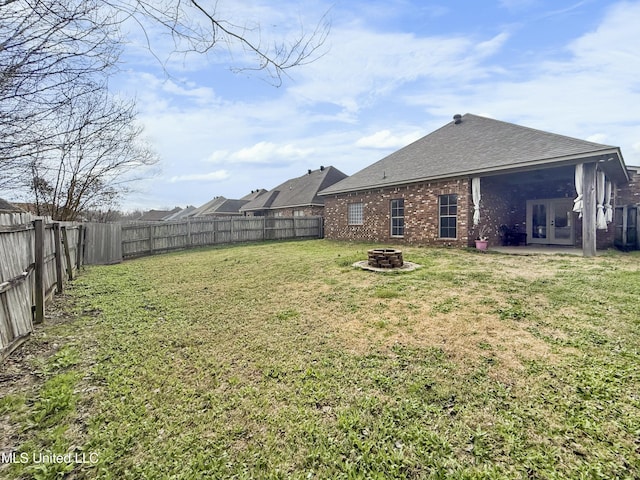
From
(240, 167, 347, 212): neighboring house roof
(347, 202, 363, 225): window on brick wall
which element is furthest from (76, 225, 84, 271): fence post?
(240, 167, 347, 212): neighboring house roof

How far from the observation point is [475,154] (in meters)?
11.4

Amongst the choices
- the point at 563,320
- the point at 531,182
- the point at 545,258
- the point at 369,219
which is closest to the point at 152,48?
the point at 563,320

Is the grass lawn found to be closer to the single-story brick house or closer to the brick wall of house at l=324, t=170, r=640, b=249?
the single-story brick house

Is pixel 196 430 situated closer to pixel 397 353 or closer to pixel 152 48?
pixel 397 353

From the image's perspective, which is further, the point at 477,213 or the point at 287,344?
the point at 477,213

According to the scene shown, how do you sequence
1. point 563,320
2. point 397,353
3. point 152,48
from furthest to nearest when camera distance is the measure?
point 563,320
point 397,353
point 152,48

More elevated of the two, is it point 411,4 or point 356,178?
point 411,4

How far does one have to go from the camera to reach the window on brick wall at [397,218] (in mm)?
13266

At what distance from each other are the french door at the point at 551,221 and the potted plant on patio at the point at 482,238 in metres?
2.93

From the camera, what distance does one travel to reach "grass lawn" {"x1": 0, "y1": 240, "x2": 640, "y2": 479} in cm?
193

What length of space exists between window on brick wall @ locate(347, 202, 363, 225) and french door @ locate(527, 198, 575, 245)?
7296 mm

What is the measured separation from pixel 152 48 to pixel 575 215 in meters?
14.5

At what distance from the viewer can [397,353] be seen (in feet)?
10.8

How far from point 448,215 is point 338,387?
1020 centimetres
